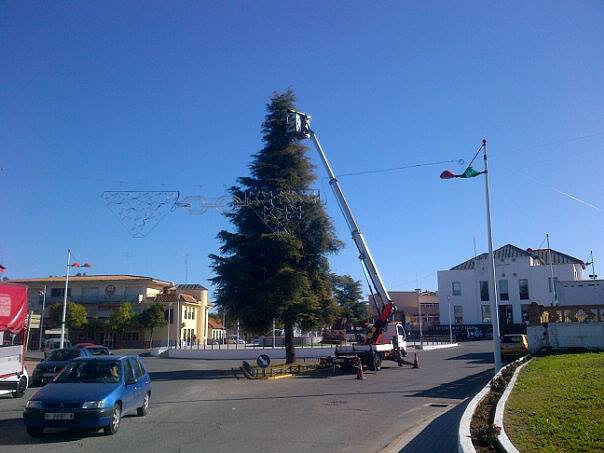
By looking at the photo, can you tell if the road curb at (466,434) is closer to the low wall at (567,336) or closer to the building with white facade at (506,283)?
the low wall at (567,336)

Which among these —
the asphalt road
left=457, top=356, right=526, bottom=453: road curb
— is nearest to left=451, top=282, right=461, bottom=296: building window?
the asphalt road

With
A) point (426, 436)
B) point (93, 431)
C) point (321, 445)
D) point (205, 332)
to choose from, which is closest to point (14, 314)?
point (93, 431)

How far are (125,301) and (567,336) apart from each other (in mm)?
54871

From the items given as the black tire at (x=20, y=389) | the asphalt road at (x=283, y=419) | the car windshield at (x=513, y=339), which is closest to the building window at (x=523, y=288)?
the car windshield at (x=513, y=339)

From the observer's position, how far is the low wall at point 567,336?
2939 cm

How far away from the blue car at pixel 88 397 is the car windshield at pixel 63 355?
510 inches

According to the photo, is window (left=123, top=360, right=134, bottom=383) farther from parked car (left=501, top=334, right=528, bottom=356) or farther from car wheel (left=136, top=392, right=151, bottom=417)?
parked car (left=501, top=334, right=528, bottom=356)

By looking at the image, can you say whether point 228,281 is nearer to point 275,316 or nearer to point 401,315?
point 275,316

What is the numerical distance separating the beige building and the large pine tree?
3585 centimetres

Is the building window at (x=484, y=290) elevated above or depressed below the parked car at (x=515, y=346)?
above

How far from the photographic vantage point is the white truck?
1703cm

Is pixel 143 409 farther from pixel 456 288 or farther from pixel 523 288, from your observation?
pixel 456 288

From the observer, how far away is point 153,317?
6450 centimetres

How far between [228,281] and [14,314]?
13.8 metres
